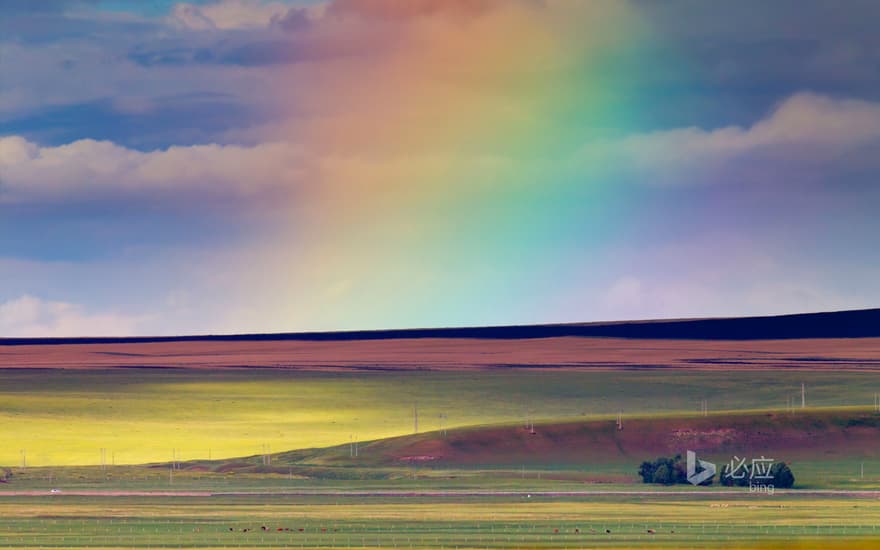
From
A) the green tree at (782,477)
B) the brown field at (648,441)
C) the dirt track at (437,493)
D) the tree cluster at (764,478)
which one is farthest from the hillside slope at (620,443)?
the dirt track at (437,493)

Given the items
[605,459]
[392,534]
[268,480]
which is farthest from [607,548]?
[605,459]

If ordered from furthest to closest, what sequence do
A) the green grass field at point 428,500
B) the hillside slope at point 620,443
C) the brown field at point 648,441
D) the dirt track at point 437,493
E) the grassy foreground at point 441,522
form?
the brown field at point 648,441 → the hillside slope at point 620,443 → the dirt track at point 437,493 → the green grass field at point 428,500 → the grassy foreground at point 441,522

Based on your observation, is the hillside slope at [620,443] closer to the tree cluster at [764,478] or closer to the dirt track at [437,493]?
the tree cluster at [764,478]

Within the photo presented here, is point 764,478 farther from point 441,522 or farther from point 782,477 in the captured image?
point 441,522

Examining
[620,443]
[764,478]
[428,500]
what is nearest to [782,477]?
[764,478]

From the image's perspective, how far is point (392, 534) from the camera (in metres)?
108

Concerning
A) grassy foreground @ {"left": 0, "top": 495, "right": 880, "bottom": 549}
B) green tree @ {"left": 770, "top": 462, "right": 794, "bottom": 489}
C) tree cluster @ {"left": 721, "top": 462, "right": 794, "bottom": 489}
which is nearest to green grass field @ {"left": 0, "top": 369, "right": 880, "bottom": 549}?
grassy foreground @ {"left": 0, "top": 495, "right": 880, "bottom": 549}

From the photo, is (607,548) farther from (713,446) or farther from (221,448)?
(221,448)

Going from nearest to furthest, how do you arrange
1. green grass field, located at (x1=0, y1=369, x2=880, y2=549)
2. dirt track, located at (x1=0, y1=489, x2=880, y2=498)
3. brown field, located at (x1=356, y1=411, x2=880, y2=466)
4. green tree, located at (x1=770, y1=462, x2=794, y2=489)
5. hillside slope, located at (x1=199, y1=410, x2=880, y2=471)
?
green grass field, located at (x1=0, y1=369, x2=880, y2=549) < dirt track, located at (x1=0, y1=489, x2=880, y2=498) < green tree, located at (x1=770, y1=462, x2=794, y2=489) < hillside slope, located at (x1=199, y1=410, x2=880, y2=471) < brown field, located at (x1=356, y1=411, x2=880, y2=466)

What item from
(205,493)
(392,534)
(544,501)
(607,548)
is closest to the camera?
(607,548)

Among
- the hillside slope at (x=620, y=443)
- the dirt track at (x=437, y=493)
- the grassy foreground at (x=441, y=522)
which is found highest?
the hillside slope at (x=620, y=443)

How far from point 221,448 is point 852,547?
359 feet

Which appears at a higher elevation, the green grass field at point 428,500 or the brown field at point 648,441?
the brown field at point 648,441

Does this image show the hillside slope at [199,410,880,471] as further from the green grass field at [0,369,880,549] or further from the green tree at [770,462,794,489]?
the green tree at [770,462,794,489]
